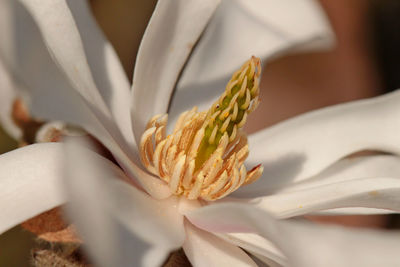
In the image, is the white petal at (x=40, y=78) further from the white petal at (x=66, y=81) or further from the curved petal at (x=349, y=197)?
the curved petal at (x=349, y=197)

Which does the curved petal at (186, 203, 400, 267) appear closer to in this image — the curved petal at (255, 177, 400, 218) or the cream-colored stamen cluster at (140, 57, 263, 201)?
the curved petal at (255, 177, 400, 218)

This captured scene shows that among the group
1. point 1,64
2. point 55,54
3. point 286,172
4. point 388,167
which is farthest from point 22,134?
point 388,167

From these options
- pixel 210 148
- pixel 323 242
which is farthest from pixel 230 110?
pixel 323 242

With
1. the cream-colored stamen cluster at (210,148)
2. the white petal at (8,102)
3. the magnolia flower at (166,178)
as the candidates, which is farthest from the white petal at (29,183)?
the white petal at (8,102)

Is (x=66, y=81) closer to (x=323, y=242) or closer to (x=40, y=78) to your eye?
(x=40, y=78)

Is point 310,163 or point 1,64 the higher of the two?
point 1,64

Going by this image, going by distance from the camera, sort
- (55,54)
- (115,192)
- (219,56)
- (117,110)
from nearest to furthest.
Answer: (115,192)
(55,54)
(117,110)
(219,56)

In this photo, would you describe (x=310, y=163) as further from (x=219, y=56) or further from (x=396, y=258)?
(x=396, y=258)

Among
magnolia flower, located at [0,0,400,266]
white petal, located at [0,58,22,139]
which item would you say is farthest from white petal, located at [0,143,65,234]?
white petal, located at [0,58,22,139]
